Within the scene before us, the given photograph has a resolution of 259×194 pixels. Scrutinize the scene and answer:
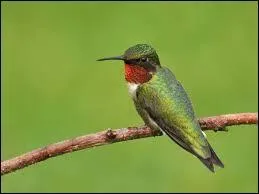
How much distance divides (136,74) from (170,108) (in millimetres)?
231

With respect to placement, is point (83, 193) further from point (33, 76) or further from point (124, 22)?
point (124, 22)

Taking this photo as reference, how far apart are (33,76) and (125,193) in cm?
281

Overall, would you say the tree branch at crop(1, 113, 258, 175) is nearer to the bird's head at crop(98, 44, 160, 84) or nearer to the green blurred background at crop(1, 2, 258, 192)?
the bird's head at crop(98, 44, 160, 84)

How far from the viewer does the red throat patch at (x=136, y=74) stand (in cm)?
446

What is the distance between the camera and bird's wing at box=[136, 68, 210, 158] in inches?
177

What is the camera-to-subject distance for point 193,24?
12422 mm

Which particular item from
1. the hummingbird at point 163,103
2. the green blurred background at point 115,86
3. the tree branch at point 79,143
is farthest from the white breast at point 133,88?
the green blurred background at point 115,86

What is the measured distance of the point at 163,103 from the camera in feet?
15.1

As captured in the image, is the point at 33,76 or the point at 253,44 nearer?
the point at 33,76

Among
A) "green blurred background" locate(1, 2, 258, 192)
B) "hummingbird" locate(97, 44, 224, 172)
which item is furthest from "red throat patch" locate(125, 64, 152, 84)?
"green blurred background" locate(1, 2, 258, 192)

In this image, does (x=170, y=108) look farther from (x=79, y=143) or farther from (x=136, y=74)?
(x=79, y=143)

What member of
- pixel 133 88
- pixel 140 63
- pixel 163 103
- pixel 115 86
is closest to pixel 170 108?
pixel 163 103

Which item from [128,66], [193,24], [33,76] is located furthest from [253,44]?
[128,66]

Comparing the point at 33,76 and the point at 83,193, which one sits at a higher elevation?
the point at 33,76
